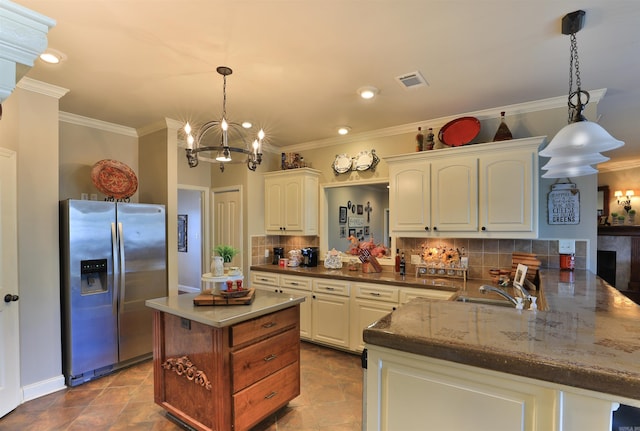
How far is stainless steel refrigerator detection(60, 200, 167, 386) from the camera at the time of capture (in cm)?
295

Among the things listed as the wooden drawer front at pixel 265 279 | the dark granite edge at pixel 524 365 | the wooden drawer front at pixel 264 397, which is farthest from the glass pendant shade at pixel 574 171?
the wooden drawer front at pixel 265 279

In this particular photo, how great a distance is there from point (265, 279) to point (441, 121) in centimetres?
284

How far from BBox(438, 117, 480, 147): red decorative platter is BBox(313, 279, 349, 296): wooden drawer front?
1.85 m

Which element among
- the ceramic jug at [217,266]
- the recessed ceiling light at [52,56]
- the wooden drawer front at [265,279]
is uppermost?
the recessed ceiling light at [52,56]

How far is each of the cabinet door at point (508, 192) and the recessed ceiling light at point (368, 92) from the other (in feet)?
3.92

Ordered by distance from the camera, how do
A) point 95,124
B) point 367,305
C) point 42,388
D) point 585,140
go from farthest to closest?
point 95,124 → point 367,305 → point 42,388 → point 585,140

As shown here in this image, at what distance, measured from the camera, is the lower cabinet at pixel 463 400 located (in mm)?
799

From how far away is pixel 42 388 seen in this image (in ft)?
9.08

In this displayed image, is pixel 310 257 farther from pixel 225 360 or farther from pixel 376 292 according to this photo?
pixel 225 360

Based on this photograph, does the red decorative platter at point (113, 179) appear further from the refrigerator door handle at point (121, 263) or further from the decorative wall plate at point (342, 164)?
the decorative wall plate at point (342, 164)

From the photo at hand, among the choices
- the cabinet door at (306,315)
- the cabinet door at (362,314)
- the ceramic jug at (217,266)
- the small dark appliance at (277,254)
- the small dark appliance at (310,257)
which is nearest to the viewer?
the ceramic jug at (217,266)

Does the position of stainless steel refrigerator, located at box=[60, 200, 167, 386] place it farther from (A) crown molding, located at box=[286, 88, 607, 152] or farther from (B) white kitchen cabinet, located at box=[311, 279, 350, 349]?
(A) crown molding, located at box=[286, 88, 607, 152]

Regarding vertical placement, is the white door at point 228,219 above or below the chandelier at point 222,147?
below

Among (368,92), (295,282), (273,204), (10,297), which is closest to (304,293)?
(295,282)
